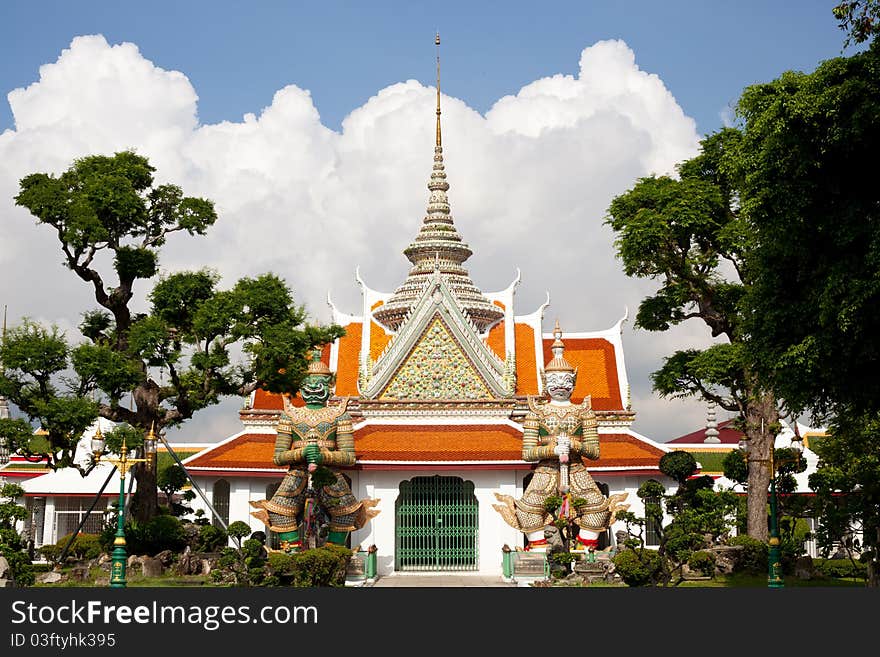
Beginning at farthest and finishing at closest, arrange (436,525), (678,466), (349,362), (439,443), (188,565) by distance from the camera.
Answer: (349,362)
(439,443)
(436,525)
(678,466)
(188,565)

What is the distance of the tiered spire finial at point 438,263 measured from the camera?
27125 millimetres

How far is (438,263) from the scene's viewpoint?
26234mm

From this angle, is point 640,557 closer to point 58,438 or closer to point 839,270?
point 839,270

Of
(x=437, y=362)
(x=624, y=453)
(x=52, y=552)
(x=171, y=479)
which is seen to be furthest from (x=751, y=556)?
(x=52, y=552)

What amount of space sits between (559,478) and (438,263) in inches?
299

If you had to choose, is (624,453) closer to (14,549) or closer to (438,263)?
(438,263)

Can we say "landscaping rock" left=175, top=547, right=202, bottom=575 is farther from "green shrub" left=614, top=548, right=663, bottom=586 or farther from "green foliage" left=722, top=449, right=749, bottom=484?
"green foliage" left=722, top=449, right=749, bottom=484

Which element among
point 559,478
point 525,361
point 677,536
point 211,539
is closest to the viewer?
point 677,536

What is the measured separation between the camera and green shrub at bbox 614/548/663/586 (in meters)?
16.4

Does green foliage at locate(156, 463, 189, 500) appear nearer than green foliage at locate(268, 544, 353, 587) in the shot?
No

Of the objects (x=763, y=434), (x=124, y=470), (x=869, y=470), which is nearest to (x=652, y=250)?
(x=763, y=434)

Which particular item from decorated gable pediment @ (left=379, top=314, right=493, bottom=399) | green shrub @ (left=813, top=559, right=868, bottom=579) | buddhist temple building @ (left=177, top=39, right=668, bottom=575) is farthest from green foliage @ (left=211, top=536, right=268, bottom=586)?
green shrub @ (left=813, top=559, right=868, bottom=579)

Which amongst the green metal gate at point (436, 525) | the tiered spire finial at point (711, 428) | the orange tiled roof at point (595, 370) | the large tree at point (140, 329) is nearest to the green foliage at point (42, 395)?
the large tree at point (140, 329)

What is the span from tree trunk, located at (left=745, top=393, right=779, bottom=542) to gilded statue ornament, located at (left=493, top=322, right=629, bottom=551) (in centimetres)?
241
